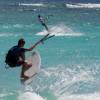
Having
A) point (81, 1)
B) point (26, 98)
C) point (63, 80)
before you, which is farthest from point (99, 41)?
point (81, 1)

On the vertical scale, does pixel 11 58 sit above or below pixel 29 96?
above

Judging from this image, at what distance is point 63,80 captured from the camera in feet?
89.6

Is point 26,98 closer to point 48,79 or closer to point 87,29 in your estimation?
point 48,79

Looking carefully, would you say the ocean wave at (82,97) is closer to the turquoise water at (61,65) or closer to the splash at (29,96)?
the turquoise water at (61,65)

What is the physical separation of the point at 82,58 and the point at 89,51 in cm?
171

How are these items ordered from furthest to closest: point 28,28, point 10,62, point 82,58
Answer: point 28,28
point 82,58
point 10,62

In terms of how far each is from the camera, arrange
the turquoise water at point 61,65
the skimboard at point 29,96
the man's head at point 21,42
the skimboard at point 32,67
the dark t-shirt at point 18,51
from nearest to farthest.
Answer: the man's head at point 21,42 → the dark t-shirt at point 18,51 → the skimboard at point 32,67 → the skimboard at point 29,96 → the turquoise water at point 61,65

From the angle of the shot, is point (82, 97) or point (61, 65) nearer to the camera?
point (82, 97)

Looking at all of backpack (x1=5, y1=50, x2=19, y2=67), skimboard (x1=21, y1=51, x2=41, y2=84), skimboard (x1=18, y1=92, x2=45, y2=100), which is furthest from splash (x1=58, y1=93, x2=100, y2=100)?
backpack (x1=5, y1=50, x2=19, y2=67)

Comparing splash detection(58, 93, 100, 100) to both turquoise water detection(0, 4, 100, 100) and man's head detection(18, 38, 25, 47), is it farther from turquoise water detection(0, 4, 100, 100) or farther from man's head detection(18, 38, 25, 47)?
man's head detection(18, 38, 25, 47)

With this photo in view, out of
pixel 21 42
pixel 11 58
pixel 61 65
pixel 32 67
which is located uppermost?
pixel 21 42

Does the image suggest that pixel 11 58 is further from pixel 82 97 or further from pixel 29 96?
pixel 82 97

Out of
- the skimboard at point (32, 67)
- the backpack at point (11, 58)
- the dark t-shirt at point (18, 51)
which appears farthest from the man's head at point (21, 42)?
the skimboard at point (32, 67)

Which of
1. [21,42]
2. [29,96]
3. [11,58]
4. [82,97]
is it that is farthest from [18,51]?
[82,97]
